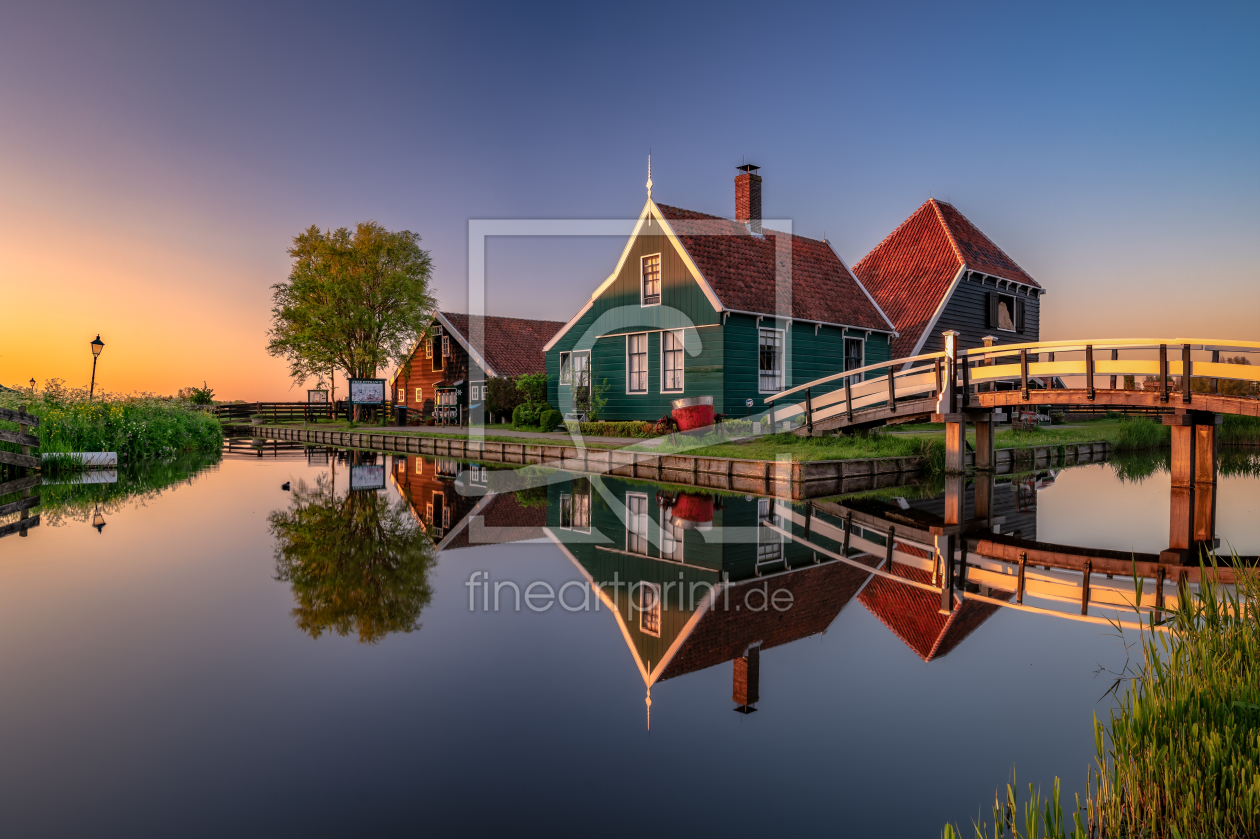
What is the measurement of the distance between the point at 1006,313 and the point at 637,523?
2390 centimetres

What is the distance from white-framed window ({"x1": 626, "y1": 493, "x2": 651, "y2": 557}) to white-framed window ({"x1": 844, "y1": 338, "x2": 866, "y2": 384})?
12949mm

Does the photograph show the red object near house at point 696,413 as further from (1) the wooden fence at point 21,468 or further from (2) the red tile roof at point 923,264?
(1) the wooden fence at point 21,468

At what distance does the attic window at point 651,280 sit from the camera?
2205cm

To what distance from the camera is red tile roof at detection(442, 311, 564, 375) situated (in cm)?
3591

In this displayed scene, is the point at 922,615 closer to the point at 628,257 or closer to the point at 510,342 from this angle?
the point at 628,257

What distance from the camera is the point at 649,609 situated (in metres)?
6.09

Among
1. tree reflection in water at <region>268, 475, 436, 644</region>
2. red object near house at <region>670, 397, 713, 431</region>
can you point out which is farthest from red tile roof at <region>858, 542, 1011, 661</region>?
red object near house at <region>670, 397, 713, 431</region>

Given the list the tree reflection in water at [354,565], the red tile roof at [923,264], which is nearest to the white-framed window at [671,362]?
the red tile roof at [923,264]

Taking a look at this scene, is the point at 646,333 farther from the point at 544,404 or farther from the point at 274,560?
the point at 274,560

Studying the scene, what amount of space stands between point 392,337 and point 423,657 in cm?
4104

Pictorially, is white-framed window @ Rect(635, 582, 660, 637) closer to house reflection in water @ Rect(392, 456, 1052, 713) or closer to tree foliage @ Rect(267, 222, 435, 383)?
house reflection in water @ Rect(392, 456, 1052, 713)

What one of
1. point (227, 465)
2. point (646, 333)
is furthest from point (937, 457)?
point (227, 465)

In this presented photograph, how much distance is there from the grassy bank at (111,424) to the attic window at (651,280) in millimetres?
15069

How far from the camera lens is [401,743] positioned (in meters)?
3.80
